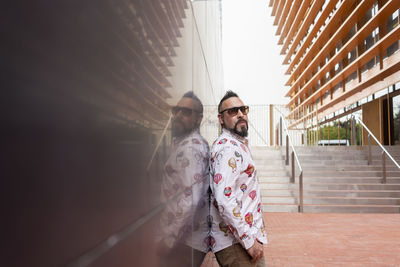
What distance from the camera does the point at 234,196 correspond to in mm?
1941

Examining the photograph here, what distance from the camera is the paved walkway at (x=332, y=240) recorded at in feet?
12.8

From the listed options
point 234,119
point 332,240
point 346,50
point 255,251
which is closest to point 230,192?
point 255,251

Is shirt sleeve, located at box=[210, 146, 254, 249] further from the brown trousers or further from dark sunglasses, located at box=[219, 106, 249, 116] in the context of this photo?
dark sunglasses, located at box=[219, 106, 249, 116]

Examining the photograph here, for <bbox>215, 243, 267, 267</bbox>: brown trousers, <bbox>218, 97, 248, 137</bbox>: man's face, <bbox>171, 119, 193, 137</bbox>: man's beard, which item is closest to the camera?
<bbox>171, 119, 193, 137</bbox>: man's beard

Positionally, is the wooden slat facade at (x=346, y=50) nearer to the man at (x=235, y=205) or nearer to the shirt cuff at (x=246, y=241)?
the man at (x=235, y=205)

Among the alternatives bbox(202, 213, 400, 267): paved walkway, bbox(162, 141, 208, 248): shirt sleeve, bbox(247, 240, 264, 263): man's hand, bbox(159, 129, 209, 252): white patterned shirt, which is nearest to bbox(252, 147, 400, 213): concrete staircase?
bbox(202, 213, 400, 267): paved walkway

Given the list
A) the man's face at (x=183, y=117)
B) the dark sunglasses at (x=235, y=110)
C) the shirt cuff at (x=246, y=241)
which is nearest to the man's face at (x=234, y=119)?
the dark sunglasses at (x=235, y=110)

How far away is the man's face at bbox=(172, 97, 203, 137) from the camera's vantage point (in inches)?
67.9

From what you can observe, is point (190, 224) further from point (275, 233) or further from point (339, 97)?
point (339, 97)

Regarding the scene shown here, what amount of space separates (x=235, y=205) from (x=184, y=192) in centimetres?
31

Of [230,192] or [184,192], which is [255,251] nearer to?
[230,192]

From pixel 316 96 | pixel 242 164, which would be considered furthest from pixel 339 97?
pixel 242 164

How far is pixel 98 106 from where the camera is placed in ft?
2.17

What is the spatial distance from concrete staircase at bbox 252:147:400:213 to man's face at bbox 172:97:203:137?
18.6ft
